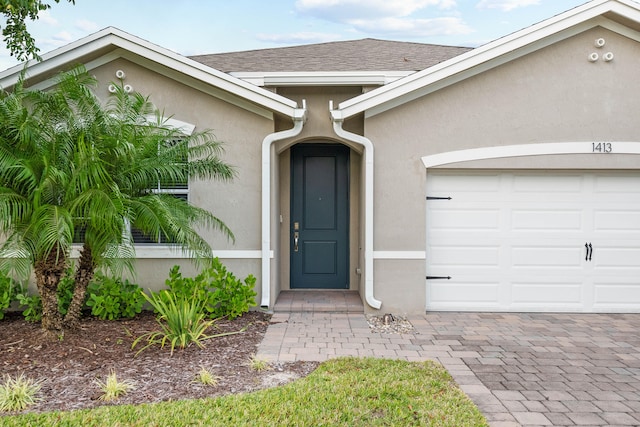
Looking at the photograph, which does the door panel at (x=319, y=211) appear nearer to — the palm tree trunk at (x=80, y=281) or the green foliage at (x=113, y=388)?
the palm tree trunk at (x=80, y=281)

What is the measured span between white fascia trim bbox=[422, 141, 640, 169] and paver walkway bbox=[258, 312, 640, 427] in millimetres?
2346

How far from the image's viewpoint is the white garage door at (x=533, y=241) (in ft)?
25.4

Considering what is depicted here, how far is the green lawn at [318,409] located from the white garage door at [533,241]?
3331 mm

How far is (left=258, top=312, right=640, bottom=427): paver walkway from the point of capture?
4188 mm

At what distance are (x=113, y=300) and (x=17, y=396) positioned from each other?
292 centimetres

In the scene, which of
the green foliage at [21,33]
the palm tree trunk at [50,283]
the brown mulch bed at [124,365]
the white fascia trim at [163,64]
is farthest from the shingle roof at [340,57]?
the brown mulch bed at [124,365]

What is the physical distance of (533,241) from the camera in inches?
306

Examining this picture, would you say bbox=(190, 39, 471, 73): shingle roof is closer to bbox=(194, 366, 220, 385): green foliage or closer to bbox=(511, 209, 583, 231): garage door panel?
bbox=(511, 209, 583, 231): garage door panel

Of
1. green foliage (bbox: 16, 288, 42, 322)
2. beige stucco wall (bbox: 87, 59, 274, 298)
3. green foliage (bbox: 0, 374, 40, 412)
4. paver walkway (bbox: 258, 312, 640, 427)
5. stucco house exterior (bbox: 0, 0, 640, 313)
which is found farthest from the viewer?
beige stucco wall (bbox: 87, 59, 274, 298)

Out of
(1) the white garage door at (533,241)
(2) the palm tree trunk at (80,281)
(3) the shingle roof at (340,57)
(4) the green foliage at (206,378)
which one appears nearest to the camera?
(4) the green foliage at (206,378)

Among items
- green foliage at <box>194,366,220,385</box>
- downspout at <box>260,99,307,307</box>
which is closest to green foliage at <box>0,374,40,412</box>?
green foliage at <box>194,366,220,385</box>

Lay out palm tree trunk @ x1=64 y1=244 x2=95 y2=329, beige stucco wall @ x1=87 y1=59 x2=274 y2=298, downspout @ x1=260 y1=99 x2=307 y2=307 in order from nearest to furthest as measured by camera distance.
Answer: palm tree trunk @ x1=64 y1=244 x2=95 y2=329, downspout @ x1=260 y1=99 x2=307 y2=307, beige stucco wall @ x1=87 y1=59 x2=274 y2=298

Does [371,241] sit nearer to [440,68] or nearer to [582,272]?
[440,68]

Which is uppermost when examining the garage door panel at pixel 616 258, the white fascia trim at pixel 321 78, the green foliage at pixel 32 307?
the white fascia trim at pixel 321 78
